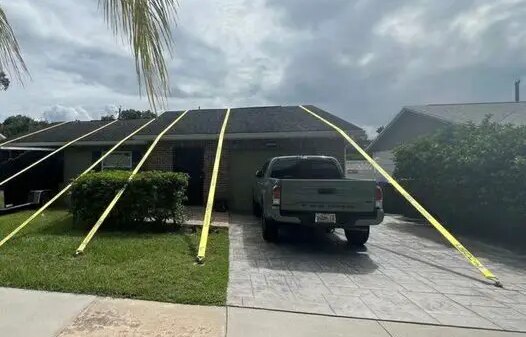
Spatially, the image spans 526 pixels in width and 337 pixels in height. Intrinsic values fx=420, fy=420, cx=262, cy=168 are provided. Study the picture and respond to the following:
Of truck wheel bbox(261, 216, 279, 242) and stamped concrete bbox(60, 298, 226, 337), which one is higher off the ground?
truck wheel bbox(261, 216, 279, 242)

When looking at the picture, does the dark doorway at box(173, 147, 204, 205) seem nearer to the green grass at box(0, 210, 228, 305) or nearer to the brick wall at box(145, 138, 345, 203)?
the brick wall at box(145, 138, 345, 203)

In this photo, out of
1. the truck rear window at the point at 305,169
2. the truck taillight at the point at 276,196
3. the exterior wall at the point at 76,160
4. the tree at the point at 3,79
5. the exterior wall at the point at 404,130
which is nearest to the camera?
the tree at the point at 3,79

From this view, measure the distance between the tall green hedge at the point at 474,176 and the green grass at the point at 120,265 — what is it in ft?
21.0

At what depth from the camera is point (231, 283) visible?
5992mm

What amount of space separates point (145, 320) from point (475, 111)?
691 inches

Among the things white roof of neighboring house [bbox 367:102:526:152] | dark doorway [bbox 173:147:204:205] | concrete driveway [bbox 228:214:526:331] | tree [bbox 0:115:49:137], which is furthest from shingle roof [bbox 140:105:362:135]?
tree [bbox 0:115:49:137]

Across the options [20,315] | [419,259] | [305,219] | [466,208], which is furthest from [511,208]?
[20,315]

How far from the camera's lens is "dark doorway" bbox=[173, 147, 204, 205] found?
15.8 meters

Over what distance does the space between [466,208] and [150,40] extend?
11.2 metres

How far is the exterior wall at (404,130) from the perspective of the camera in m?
19.0

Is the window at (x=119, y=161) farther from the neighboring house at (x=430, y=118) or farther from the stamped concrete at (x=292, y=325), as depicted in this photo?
the stamped concrete at (x=292, y=325)

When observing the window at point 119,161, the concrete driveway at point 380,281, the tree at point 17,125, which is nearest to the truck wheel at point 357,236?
the concrete driveway at point 380,281

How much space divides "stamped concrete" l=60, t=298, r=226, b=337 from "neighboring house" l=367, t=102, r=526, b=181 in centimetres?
1297

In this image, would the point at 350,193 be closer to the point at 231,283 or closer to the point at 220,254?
the point at 220,254
